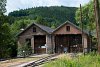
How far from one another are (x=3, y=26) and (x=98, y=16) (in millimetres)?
29615

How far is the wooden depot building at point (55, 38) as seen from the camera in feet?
229

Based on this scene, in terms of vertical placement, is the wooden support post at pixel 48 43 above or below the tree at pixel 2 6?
below

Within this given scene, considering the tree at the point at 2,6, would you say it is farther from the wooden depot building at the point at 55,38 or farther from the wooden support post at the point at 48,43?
the wooden support post at the point at 48,43

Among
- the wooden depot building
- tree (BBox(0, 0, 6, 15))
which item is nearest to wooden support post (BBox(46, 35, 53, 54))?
the wooden depot building

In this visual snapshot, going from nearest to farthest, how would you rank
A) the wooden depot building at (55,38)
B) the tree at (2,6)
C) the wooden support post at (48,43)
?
1. the tree at (2,6)
2. the wooden depot building at (55,38)
3. the wooden support post at (48,43)

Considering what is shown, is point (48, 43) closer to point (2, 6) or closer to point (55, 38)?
point (55, 38)

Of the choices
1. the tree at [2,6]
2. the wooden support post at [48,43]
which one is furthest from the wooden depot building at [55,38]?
the tree at [2,6]

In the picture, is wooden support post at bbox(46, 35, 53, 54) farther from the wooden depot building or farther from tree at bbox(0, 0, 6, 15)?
tree at bbox(0, 0, 6, 15)

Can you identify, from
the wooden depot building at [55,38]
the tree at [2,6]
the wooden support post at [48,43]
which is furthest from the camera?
the wooden support post at [48,43]

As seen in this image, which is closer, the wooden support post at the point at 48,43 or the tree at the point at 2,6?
the tree at the point at 2,6

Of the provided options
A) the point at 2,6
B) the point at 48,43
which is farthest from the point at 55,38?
the point at 2,6

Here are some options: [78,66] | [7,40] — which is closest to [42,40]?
[7,40]

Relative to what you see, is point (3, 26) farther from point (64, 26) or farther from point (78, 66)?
point (78, 66)

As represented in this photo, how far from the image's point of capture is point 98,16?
28.4 metres
